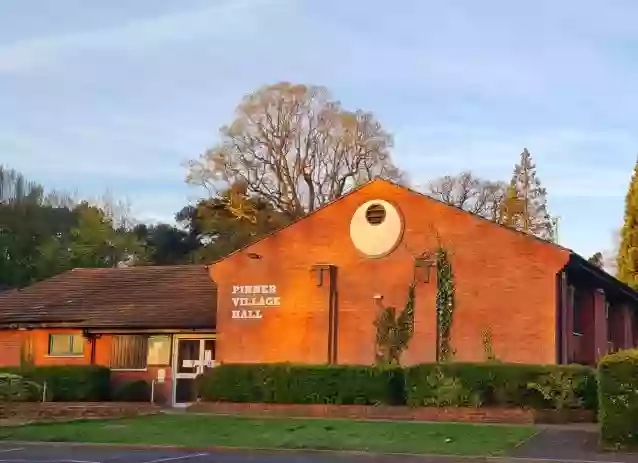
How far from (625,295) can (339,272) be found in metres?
12.9

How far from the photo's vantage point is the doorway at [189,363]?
3184cm

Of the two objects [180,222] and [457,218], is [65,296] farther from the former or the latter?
[180,222]

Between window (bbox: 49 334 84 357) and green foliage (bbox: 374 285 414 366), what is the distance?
11.3 m

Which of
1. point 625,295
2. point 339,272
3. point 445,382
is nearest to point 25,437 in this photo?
point 445,382

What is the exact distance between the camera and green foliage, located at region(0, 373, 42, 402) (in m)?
27.3

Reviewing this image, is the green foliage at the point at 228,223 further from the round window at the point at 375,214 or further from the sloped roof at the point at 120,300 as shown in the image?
the round window at the point at 375,214

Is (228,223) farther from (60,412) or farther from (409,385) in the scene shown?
(409,385)

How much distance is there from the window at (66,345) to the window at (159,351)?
113 inches

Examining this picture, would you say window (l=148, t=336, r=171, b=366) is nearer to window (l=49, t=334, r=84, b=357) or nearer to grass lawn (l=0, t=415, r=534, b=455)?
window (l=49, t=334, r=84, b=357)

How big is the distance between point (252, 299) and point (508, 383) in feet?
33.0

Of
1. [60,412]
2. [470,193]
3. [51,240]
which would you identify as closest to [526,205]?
[470,193]

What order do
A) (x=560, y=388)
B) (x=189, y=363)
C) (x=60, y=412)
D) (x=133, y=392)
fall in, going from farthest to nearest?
(x=189, y=363)
(x=133, y=392)
(x=60, y=412)
(x=560, y=388)

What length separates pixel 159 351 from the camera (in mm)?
32625

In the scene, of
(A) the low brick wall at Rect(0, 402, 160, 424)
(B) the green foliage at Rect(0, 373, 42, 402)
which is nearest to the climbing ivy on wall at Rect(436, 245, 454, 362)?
(A) the low brick wall at Rect(0, 402, 160, 424)
